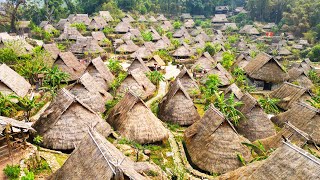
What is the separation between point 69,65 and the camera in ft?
109

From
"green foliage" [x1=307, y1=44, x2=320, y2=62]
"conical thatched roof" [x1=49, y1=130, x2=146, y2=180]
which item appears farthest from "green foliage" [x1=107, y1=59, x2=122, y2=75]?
"green foliage" [x1=307, y1=44, x2=320, y2=62]

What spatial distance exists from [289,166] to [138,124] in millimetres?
10673

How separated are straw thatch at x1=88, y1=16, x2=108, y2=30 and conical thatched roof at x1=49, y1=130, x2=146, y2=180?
42803mm

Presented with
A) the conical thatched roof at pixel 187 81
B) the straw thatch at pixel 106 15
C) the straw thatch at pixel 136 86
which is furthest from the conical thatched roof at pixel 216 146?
the straw thatch at pixel 106 15

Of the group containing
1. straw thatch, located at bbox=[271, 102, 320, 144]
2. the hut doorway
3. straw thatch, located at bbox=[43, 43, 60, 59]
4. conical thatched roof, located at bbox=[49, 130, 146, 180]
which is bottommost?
the hut doorway

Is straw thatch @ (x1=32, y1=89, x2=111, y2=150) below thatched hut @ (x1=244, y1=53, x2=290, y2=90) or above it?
above

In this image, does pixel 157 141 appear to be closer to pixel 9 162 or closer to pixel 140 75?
pixel 9 162

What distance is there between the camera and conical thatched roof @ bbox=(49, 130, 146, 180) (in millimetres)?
11797

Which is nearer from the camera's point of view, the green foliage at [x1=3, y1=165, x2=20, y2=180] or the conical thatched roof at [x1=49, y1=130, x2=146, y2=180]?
the conical thatched roof at [x1=49, y1=130, x2=146, y2=180]

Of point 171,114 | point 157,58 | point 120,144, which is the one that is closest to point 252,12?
point 157,58

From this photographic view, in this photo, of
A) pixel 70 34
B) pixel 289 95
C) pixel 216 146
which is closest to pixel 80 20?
pixel 70 34

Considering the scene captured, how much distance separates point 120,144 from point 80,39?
27619mm

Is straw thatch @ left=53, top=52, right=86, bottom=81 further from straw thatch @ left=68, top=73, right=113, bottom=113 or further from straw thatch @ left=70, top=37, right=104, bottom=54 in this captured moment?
straw thatch @ left=70, top=37, right=104, bottom=54

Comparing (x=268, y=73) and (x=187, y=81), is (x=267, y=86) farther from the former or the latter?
(x=187, y=81)
